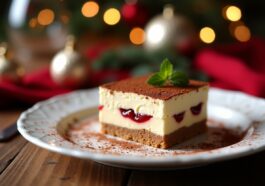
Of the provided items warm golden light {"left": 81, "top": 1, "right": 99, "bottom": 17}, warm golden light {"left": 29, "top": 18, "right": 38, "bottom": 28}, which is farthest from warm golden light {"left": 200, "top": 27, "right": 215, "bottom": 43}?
warm golden light {"left": 29, "top": 18, "right": 38, "bottom": 28}

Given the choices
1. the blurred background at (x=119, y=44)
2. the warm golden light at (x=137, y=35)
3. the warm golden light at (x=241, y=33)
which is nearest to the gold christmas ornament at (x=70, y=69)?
the blurred background at (x=119, y=44)

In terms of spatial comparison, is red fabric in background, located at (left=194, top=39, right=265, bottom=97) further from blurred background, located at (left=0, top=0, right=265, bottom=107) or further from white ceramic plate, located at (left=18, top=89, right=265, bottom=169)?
white ceramic plate, located at (left=18, top=89, right=265, bottom=169)

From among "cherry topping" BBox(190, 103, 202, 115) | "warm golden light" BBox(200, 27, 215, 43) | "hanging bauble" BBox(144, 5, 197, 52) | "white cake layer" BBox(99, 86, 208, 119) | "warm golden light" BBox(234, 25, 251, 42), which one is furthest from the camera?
"warm golden light" BBox(234, 25, 251, 42)

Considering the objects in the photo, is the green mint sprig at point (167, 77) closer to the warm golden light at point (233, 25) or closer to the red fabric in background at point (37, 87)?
the red fabric in background at point (37, 87)

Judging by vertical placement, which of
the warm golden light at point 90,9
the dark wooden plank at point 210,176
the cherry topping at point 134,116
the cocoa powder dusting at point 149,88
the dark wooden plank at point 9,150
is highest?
the warm golden light at point 90,9

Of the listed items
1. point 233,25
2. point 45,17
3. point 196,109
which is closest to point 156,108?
point 196,109
